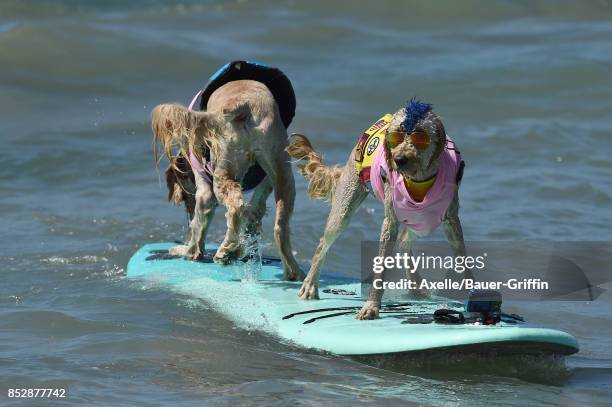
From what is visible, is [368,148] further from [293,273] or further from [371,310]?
[293,273]

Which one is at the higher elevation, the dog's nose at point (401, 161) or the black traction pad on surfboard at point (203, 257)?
the dog's nose at point (401, 161)

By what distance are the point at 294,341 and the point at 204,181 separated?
2.05 meters

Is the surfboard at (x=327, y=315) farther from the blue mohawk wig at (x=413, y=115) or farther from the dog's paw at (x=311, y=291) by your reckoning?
the blue mohawk wig at (x=413, y=115)

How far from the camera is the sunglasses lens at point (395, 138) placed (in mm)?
7090

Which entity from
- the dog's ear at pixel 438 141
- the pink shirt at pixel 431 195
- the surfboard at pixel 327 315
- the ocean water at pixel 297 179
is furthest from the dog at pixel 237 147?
the dog's ear at pixel 438 141

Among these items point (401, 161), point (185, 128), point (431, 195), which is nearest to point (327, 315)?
point (431, 195)

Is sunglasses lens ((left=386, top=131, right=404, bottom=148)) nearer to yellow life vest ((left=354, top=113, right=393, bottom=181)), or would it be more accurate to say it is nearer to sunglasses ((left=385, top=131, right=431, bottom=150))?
sunglasses ((left=385, top=131, right=431, bottom=150))

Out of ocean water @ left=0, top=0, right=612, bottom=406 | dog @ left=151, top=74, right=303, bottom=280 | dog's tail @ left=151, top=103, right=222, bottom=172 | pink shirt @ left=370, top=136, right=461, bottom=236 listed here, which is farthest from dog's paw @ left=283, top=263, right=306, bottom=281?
pink shirt @ left=370, top=136, right=461, bottom=236

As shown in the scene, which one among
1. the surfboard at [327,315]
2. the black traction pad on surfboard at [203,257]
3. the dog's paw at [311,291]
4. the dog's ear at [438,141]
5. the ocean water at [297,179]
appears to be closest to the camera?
the surfboard at [327,315]

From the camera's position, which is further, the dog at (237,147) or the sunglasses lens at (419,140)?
the dog at (237,147)

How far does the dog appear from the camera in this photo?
8930mm

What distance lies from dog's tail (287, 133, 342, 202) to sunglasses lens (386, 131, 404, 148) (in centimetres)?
156

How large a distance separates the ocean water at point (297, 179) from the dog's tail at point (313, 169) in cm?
119

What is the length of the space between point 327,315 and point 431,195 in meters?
1.30
